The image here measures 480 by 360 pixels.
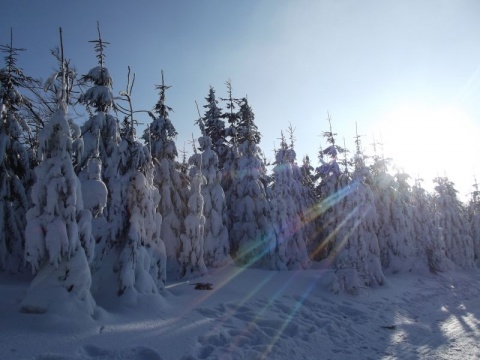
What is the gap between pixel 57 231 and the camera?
7688 millimetres

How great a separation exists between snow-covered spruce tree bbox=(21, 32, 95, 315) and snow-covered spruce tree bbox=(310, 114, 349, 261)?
1617 cm

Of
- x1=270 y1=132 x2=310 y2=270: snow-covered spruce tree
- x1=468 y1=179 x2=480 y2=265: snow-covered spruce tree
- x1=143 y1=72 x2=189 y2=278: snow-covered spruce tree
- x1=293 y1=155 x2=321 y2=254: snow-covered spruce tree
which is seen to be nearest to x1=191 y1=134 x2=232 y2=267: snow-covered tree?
x1=143 y1=72 x2=189 y2=278: snow-covered spruce tree

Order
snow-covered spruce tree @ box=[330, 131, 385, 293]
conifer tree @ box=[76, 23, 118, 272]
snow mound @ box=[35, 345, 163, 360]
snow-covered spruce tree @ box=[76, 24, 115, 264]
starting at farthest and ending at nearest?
snow-covered spruce tree @ box=[330, 131, 385, 293] < snow-covered spruce tree @ box=[76, 24, 115, 264] < conifer tree @ box=[76, 23, 118, 272] < snow mound @ box=[35, 345, 163, 360]

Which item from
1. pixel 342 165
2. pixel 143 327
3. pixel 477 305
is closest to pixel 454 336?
pixel 477 305

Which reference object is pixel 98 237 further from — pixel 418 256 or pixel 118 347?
pixel 418 256

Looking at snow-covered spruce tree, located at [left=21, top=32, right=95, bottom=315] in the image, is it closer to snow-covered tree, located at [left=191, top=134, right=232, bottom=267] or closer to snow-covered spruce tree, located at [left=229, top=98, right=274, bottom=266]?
snow-covered tree, located at [left=191, top=134, right=232, bottom=267]

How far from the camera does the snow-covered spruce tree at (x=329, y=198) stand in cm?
2194

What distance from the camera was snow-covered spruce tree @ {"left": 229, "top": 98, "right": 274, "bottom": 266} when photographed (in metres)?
23.2

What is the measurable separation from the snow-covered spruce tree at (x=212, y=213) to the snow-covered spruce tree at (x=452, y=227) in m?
24.3

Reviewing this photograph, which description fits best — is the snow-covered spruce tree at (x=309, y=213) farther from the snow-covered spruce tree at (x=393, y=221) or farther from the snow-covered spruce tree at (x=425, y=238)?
the snow-covered spruce tree at (x=425, y=238)

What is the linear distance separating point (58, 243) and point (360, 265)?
1524 centimetres

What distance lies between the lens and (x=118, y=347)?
648 cm

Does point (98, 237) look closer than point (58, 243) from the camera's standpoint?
No

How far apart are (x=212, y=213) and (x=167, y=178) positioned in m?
3.51
